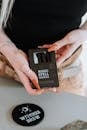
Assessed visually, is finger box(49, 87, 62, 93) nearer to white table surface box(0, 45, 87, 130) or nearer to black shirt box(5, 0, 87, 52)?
white table surface box(0, 45, 87, 130)

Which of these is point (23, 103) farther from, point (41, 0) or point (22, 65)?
point (41, 0)

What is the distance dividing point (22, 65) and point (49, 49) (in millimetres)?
95

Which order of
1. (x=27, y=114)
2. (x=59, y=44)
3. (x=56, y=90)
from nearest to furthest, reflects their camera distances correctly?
(x=27, y=114)
(x=56, y=90)
(x=59, y=44)

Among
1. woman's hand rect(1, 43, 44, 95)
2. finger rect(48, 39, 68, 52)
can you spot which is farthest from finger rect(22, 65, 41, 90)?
finger rect(48, 39, 68, 52)

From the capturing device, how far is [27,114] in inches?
32.7

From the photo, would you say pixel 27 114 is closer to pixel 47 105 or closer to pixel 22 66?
pixel 47 105

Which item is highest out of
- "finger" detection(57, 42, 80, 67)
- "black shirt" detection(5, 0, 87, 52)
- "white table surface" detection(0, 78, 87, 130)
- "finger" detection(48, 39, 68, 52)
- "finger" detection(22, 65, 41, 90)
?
"black shirt" detection(5, 0, 87, 52)

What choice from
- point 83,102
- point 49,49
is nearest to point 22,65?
point 49,49

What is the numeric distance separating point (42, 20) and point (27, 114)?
34cm

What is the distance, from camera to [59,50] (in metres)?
1.08

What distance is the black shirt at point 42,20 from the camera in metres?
1.00

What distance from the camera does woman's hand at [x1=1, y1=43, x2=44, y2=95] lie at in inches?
35.9

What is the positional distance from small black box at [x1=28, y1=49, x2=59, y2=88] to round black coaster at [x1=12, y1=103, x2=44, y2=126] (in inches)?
3.3

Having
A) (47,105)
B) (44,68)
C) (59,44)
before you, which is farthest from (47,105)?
(59,44)
